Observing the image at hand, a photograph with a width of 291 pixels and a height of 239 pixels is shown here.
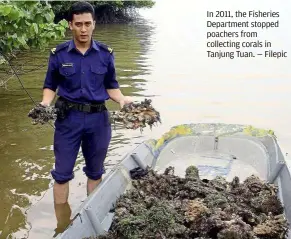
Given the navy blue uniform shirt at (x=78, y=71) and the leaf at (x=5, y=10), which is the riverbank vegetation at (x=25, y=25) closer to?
the leaf at (x=5, y=10)

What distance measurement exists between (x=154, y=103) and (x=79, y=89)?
26.4ft

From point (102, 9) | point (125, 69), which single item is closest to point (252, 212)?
point (125, 69)

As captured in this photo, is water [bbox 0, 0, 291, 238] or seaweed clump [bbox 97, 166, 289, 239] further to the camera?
water [bbox 0, 0, 291, 238]

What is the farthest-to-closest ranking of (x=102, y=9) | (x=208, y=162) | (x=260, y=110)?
(x=102, y=9)
(x=260, y=110)
(x=208, y=162)

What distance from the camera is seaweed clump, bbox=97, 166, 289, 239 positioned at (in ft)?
15.3

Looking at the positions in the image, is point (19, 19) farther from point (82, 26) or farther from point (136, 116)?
point (136, 116)

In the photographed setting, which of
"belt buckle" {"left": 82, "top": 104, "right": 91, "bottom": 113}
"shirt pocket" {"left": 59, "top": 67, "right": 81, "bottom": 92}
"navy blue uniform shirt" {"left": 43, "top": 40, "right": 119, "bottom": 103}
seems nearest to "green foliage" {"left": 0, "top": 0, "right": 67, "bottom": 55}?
"navy blue uniform shirt" {"left": 43, "top": 40, "right": 119, "bottom": 103}

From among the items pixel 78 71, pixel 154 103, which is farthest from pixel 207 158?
pixel 154 103

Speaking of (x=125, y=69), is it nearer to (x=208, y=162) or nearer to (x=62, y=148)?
(x=208, y=162)

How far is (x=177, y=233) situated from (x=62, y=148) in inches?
72.1

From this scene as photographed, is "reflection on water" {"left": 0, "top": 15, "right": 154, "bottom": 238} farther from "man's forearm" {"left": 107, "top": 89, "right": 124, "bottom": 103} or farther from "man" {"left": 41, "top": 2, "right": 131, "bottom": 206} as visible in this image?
"man's forearm" {"left": 107, "top": 89, "right": 124, "bottom": 103}

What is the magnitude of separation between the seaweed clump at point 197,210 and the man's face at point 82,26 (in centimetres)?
194

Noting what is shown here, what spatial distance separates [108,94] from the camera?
593 cm

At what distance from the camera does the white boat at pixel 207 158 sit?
552 centimetres
